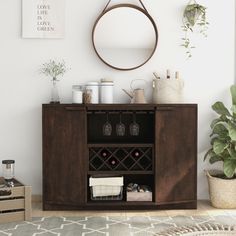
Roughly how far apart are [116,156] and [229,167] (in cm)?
98

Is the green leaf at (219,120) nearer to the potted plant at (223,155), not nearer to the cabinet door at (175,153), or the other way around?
the potted plant at (223,155)

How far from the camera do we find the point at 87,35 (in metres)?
4.14

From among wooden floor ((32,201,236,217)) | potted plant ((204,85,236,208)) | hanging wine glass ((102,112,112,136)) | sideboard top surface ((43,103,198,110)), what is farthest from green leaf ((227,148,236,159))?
hanging wine glass ((102,112,112,136))

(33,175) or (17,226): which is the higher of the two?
(33,175)

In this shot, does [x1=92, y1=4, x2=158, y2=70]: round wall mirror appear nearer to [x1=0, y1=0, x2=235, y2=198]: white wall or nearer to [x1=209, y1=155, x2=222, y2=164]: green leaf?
[x1=0, y1=0, x2=235, y2=198]: white wall

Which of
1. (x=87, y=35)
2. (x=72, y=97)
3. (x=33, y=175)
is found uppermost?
(x=87, y=35)

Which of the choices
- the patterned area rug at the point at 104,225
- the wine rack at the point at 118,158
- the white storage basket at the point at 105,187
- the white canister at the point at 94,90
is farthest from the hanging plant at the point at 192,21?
the patterned area rug at the point at 104,225

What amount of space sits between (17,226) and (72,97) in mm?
1224

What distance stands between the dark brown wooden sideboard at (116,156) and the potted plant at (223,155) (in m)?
0.20

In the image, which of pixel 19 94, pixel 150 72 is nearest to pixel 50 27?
pixel 19 94

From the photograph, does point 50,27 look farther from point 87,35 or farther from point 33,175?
point 33,175

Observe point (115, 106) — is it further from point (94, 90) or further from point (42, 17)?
point (42, 17)

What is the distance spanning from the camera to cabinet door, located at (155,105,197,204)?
3900mm

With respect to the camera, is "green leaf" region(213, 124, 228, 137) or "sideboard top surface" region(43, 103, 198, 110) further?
"green leaf" region(213, 124, 228, 137)
